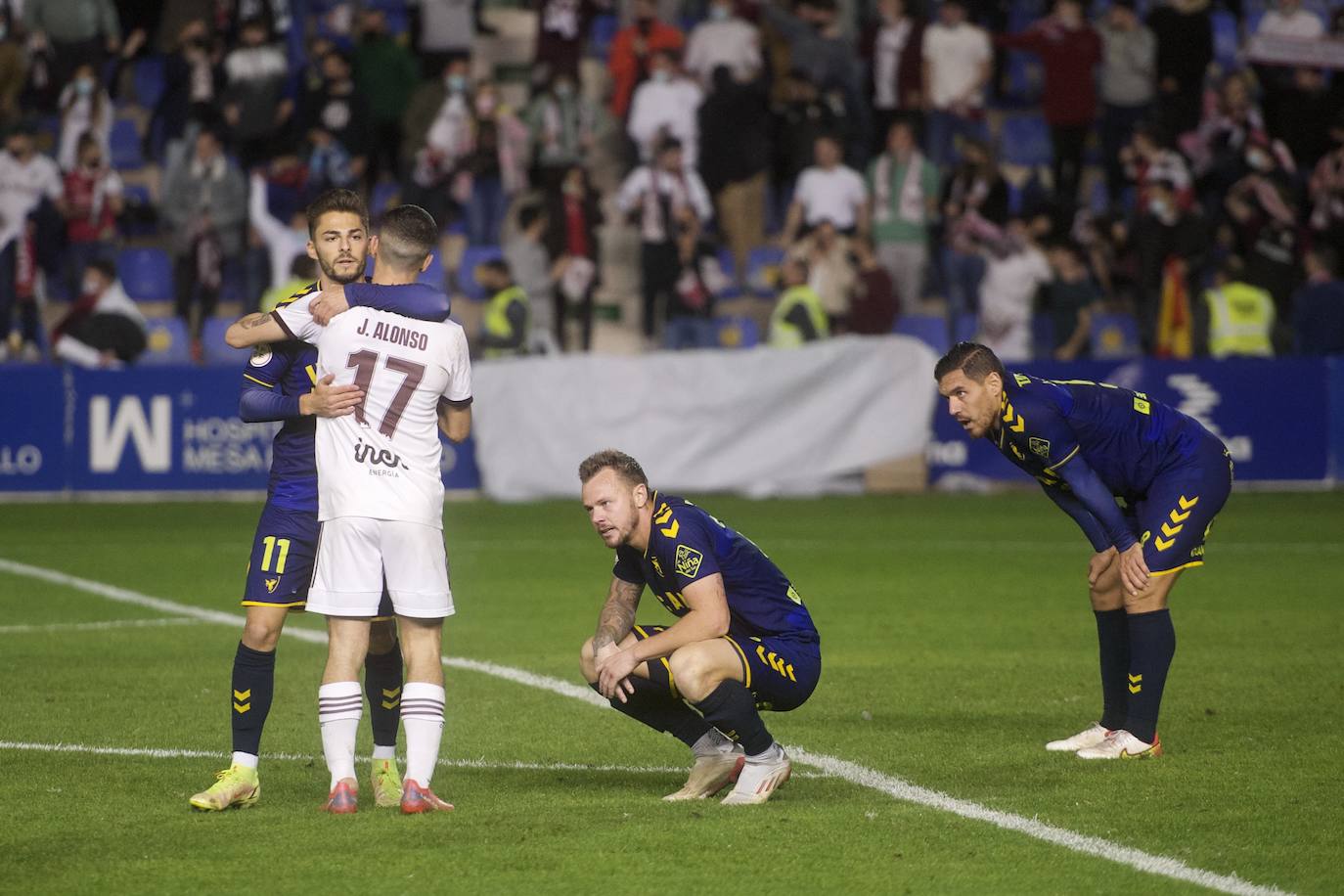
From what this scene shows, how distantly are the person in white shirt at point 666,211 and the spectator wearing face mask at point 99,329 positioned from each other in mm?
5304

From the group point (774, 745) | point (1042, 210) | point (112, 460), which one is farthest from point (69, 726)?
point (1042, 210)

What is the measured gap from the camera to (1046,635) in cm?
1066

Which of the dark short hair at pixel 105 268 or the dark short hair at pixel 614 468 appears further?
the dark short hair at pixel 105 268

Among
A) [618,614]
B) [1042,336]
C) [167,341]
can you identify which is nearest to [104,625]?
[618,614]

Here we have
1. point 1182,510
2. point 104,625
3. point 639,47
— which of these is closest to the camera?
point 1182,510

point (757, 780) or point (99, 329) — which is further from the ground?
point (99, 329)

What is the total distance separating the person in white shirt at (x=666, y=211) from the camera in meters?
20.4

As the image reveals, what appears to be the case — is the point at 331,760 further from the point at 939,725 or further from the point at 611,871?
the point at 939,725

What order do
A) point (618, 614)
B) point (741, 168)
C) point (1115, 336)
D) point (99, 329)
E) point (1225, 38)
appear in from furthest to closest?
1. point (1225, 38)
2. point (741, 168)
3. point (1115, 336)
4. point (99, 329)
5. point (618, 614)

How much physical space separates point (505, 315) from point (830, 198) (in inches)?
152

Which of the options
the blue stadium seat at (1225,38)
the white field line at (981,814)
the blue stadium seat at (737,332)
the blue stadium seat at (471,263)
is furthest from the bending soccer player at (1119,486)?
the blue stadium seat at (1225,38)

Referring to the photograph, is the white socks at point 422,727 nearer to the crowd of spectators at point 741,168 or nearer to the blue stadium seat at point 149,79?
the crowd of spectators at point 741,168

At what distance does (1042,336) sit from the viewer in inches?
796

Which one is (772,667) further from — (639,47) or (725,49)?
(639,47)
